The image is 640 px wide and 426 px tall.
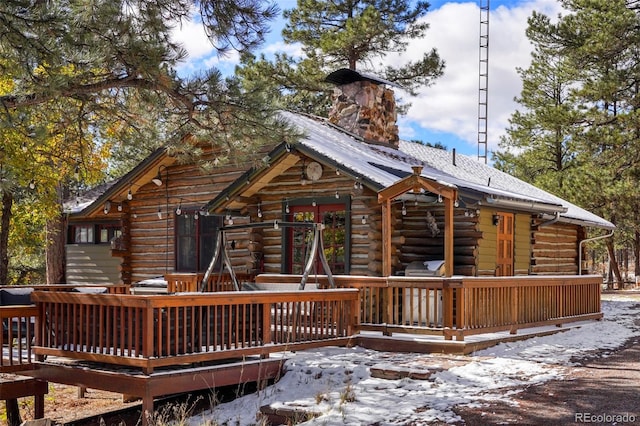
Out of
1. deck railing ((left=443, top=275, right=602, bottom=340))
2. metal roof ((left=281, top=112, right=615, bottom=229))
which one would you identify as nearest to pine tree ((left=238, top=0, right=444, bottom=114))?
metal roof ((left=281, top=112, right=615, bottom=229))

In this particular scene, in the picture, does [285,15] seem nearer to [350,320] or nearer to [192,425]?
[350,320]

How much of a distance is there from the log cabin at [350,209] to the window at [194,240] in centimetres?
3

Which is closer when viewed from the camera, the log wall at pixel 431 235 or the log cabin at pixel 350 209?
the log cabin at pixel 350 209

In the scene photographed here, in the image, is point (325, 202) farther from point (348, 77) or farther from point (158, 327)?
point (158, 327)

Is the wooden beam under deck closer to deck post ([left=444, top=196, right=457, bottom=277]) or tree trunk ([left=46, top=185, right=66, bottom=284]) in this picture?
deck post ([left=444, top=196, right=457, bottom=277])

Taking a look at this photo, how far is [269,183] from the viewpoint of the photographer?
50.9 ft

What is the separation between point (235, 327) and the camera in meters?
9.18

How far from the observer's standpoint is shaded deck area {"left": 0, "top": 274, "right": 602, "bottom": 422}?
8281 mm

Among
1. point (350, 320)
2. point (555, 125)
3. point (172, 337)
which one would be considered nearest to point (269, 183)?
point (350, 320)

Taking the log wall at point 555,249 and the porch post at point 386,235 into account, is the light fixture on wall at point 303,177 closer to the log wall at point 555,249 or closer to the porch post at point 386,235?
the porch post at point 386,235

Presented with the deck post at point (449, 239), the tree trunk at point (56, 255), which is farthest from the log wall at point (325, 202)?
the tree trunk at point (56, 255)

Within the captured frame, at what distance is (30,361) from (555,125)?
80.2 ft

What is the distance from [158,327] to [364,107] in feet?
38.3

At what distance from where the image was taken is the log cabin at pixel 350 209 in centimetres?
1378
